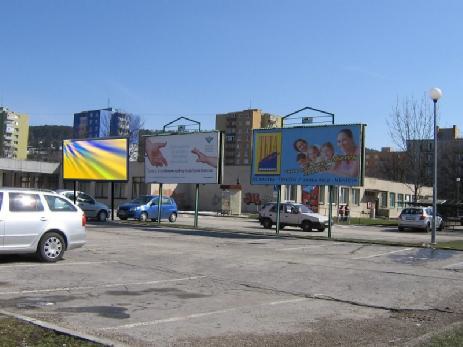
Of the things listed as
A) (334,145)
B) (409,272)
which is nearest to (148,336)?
(409,272)

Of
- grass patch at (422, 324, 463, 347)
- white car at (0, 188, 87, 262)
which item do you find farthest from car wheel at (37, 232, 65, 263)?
grass patch at (422, 324, 463, 347)

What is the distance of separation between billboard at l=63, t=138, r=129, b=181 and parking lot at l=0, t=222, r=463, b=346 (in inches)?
584

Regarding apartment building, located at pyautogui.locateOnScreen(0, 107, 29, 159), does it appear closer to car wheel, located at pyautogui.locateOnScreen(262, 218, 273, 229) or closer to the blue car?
the blue car

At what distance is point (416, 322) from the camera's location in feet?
26.9

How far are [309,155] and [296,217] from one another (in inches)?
340

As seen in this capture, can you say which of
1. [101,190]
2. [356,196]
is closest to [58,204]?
[101,190]

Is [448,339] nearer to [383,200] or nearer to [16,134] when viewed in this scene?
[383,200]

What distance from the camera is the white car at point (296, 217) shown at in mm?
32856

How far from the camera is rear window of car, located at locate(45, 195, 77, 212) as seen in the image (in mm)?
13203

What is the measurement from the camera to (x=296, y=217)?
33.4 m

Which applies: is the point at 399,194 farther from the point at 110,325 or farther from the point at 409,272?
the point at 110,325

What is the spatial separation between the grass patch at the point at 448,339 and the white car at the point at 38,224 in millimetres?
9020

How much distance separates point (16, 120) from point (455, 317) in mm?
115200

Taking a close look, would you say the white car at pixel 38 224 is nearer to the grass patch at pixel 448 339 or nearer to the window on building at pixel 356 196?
the grass patch at pixel 448 339
